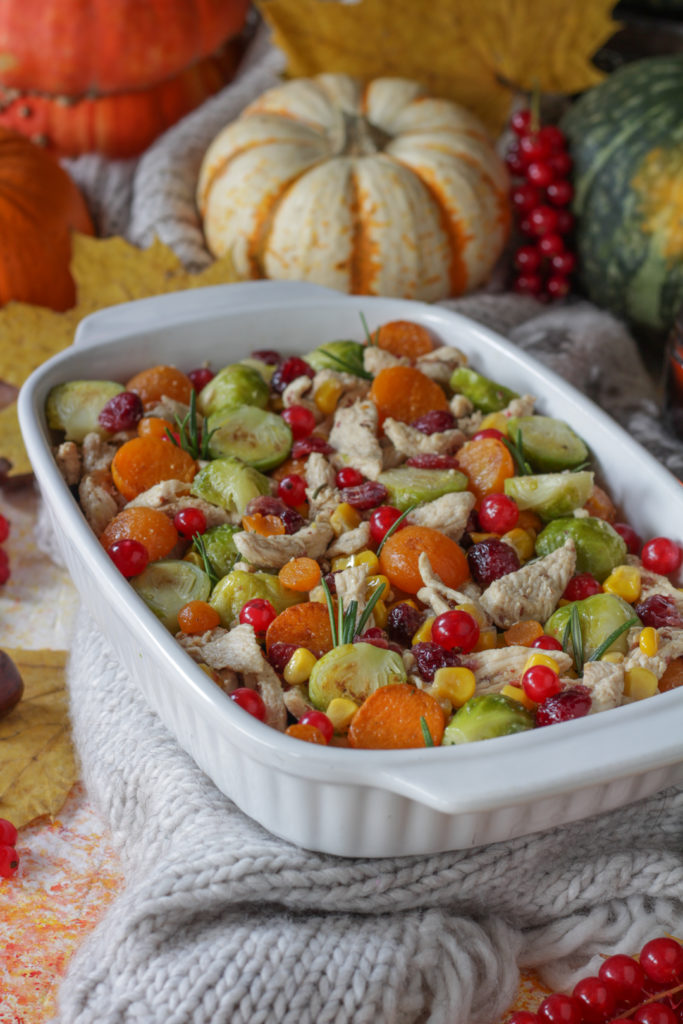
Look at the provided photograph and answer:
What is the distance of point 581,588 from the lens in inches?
55.0

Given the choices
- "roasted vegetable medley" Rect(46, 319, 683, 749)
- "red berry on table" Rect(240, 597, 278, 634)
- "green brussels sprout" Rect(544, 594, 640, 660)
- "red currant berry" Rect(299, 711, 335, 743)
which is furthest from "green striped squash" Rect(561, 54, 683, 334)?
"red currant berry" Rect(299, 711, 335, 743)

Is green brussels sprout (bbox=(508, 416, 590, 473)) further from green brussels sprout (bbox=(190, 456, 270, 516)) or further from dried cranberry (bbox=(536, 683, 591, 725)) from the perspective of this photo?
dried cranberry (bbox=(536, 683, 591, 725))

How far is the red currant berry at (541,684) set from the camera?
1.18 meters

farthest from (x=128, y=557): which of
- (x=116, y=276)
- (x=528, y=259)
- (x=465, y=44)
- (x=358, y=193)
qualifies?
(x=465, y=44)

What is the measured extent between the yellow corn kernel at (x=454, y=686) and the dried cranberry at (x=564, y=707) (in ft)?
0.29

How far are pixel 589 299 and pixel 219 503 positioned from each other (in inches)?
52.2

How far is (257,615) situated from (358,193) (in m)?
1.17

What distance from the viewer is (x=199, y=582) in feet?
4.60

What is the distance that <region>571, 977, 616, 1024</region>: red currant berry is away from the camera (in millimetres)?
1170

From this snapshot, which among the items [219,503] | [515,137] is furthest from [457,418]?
[515,137]

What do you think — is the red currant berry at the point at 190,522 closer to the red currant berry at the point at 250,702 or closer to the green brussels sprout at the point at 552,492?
the red currant berry at the point at 250,702

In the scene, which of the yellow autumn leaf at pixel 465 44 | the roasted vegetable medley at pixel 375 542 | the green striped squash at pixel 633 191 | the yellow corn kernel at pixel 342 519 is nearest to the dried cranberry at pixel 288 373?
the roasted vegetable medley at pixel 375 542

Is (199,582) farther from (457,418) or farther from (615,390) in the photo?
(615,390)

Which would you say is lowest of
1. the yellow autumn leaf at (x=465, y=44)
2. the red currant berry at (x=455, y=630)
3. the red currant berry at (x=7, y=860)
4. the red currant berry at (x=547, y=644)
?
the red currant berry at (x=7, y=860)
